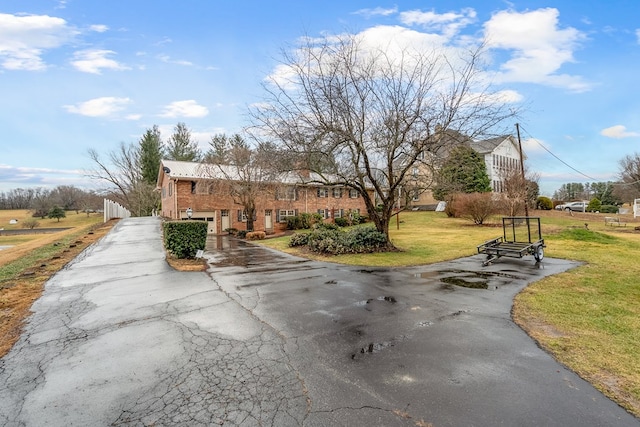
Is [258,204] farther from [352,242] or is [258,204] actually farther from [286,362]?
[286,362]

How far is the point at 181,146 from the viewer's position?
163 ft

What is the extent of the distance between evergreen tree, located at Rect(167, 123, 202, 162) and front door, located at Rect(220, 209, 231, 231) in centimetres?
2356

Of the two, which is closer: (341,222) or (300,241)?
(300,241)

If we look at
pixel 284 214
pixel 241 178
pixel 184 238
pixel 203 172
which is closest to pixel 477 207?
pixel 284 214

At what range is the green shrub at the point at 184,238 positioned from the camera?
453 inches

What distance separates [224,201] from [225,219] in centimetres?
171

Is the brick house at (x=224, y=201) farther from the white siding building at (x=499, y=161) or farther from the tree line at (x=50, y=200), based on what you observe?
the tree line at (x=50, y=200)

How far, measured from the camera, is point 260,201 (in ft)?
100

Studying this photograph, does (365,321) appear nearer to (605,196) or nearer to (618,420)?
(618,420)

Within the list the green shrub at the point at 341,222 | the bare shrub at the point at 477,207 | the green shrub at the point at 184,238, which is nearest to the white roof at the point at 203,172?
the green shrub at the point at 341,222

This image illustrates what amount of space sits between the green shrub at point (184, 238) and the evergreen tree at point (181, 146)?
41.4 metres

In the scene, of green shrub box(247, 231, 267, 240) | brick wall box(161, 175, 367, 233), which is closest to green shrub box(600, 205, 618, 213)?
brick wall box(161, 175, 367, 233)

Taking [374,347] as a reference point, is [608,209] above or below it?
above

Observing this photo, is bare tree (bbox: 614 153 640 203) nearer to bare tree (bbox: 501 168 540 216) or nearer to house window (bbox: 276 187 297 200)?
bare tree (bbox: 501 168 540 216)
